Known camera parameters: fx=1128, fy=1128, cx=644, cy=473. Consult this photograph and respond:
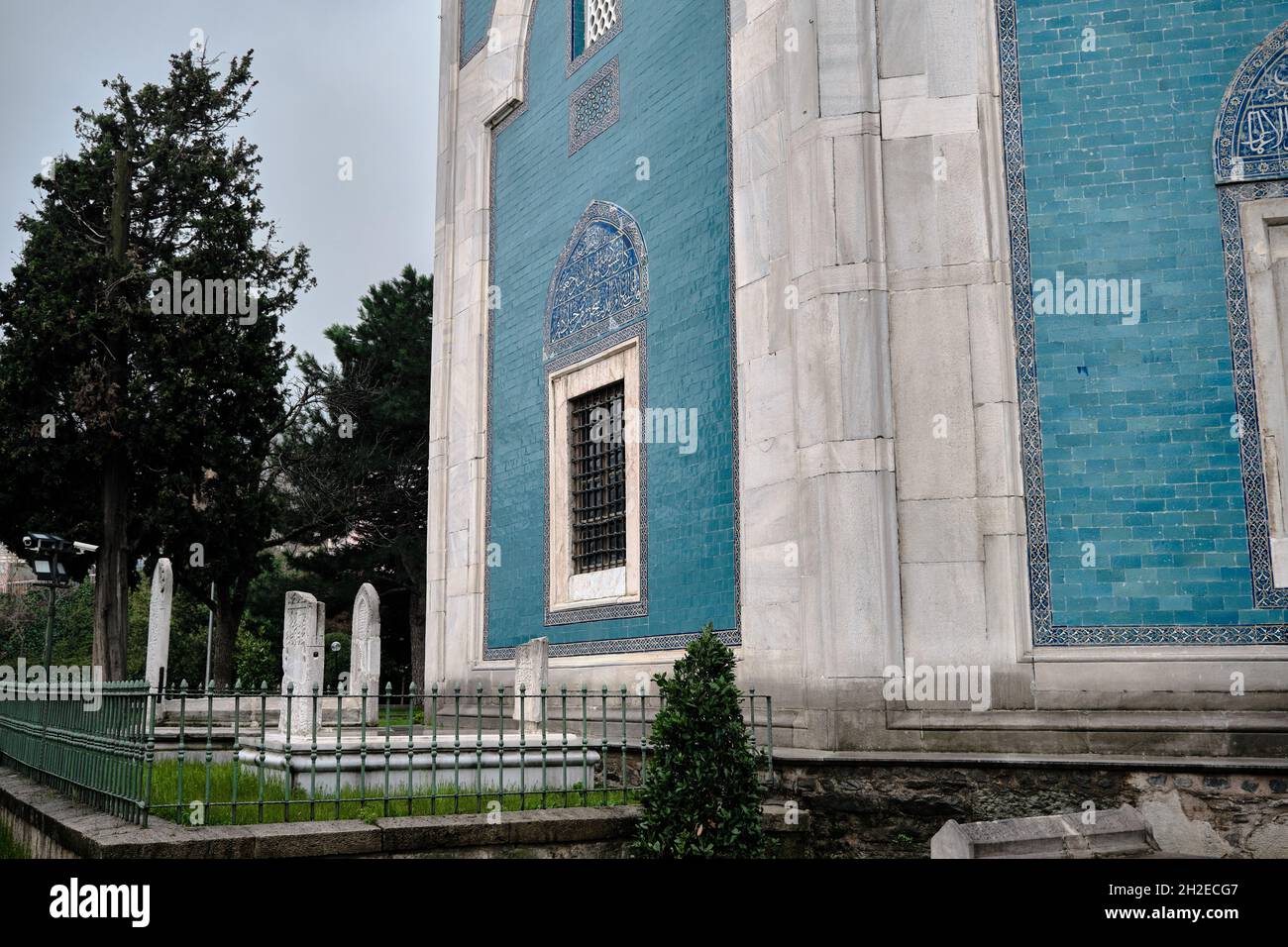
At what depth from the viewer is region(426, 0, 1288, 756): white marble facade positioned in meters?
7.58

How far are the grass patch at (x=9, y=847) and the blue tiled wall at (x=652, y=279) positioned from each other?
5169mm

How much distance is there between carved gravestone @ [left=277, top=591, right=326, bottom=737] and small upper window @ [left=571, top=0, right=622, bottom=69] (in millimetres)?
6799

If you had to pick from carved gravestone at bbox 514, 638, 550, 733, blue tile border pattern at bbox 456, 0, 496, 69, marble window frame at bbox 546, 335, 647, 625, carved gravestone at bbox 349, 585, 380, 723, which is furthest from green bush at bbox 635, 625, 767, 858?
blue tile border pattern at bbox 456, 0, 496, 69

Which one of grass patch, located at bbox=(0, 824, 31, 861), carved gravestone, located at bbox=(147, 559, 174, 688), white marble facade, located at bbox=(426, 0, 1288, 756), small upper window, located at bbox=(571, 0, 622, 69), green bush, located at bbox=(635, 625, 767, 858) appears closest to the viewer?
green bush, located at bbox=(635, 625, 767, 858)

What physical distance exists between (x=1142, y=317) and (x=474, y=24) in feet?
33.7

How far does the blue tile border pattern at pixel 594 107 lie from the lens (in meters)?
11.9

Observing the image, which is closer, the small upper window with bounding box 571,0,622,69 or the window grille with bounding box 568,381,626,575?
the window grille with bounding box 568,381,626,575

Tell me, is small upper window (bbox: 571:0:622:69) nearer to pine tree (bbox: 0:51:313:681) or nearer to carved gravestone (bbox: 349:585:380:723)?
carved gravestone (bbox: 349:585:380:723)

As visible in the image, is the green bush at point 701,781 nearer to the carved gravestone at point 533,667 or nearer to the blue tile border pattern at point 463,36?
the carved gravestone at point 533,667

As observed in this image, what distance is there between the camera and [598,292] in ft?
38.8

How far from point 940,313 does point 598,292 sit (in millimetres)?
4474
